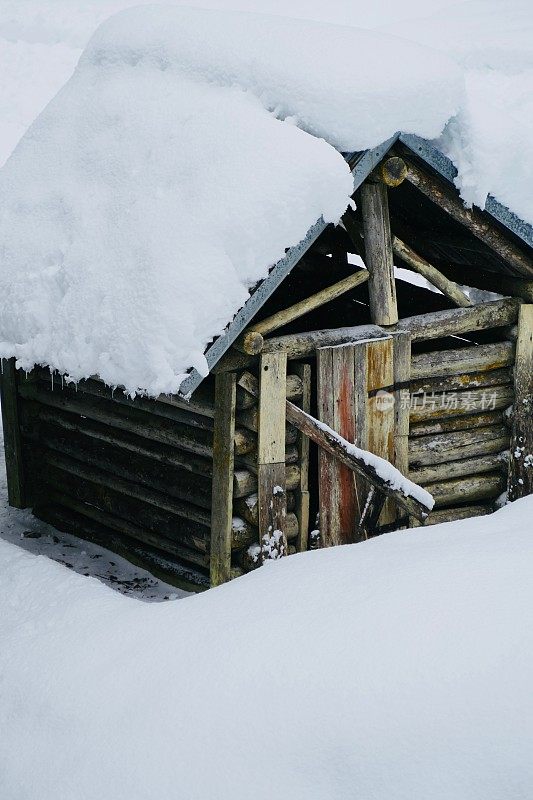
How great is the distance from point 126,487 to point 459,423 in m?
2.77

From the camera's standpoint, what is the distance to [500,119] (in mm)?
6645

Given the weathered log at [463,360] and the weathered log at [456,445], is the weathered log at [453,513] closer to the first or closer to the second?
the weathered log at [456,445]

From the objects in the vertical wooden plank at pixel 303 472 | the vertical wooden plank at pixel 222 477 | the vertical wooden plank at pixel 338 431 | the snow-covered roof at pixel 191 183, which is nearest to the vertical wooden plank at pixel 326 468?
the vertical wooden plank at pixel 338 431

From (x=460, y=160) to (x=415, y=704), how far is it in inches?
144

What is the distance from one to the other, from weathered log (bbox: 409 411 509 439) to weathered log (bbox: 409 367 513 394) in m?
0.25

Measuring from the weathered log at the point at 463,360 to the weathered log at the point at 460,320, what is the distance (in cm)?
15

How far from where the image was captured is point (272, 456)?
21.3 feet

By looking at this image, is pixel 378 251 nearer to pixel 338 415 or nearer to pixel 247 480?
pixel 338 415

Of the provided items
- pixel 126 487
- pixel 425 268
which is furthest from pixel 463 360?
pixel 126 487

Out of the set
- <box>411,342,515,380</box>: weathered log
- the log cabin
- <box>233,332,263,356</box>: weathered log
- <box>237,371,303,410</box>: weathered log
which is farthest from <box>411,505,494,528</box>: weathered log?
<box>233,332,263,356</box>: weathered log

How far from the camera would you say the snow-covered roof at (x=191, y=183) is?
561 centimetres

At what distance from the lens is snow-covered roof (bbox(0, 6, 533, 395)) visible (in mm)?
5613

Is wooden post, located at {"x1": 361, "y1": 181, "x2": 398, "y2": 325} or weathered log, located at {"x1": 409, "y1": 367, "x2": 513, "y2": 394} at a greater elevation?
wooden post, located at {"x1": 361, "y1": 181, "x2": 398, "y2": 325}

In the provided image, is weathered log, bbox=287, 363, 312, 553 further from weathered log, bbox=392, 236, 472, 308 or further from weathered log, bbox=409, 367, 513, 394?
weathered log, bbox=392, 236, 472, 308
